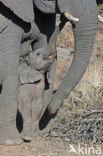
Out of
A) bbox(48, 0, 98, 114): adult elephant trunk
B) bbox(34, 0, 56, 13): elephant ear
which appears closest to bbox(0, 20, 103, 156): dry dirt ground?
bbox(48, 0, 98, 114): adult elephant trunk

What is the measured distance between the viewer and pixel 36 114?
5738 millimetres

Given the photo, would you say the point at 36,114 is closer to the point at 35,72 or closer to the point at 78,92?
the point at 35,72

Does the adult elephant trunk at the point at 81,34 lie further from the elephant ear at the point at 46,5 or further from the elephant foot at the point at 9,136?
the elephant foot at the point at 9,136

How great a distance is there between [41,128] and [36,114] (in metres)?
0.43

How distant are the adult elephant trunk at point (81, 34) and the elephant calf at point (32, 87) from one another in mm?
258

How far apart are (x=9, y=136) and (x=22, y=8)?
1169 millimetres

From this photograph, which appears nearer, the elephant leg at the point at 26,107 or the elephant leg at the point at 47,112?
the elephant leg at the point at 26,107

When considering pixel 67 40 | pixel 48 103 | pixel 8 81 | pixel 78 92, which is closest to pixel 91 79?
pixel 78 92

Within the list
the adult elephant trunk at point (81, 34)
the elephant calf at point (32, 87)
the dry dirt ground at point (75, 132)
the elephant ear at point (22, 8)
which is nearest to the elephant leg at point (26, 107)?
the elephant calf at point (32, 87)

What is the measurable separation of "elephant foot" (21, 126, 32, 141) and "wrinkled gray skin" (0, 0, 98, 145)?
0.06m

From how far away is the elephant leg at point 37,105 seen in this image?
18.7 ft

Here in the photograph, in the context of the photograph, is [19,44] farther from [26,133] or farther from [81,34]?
[26,133]

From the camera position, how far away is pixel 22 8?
18.2 ft

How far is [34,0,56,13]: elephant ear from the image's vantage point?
5617mm
